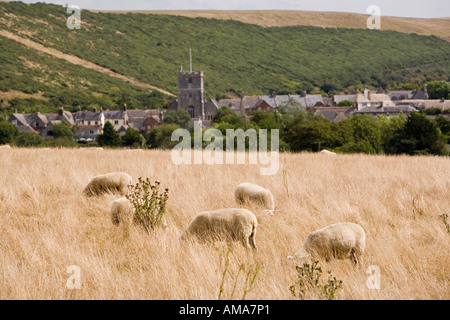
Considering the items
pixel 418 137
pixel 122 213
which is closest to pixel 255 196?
pixel 122 213

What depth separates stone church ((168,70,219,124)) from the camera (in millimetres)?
156113

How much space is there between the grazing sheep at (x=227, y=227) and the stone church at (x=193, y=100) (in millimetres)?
147286

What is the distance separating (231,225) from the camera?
7484 millimetres

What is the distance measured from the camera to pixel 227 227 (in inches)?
296

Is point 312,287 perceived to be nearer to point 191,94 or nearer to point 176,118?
point 176,118

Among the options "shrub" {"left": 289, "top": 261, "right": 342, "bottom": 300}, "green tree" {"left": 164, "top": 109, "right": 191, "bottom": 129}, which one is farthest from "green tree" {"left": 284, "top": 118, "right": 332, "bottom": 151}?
"green tree" {"left": 164, "top": 109, "right": 191, "bottom": 129}

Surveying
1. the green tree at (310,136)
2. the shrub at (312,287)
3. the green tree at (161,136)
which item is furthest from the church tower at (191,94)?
the shrub at (312,287)

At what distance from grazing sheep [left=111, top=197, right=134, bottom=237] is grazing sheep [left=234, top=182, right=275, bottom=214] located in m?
2.56

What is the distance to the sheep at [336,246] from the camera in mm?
6797

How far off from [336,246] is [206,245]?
1.75m

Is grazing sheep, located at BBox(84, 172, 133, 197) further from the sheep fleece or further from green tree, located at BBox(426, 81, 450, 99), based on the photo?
green tree, located at BBox(426, 81, 450, 99)

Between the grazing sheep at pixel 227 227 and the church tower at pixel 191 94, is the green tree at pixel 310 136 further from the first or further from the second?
the church tower at pixel 191 94

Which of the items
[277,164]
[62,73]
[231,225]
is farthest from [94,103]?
[231,225]
